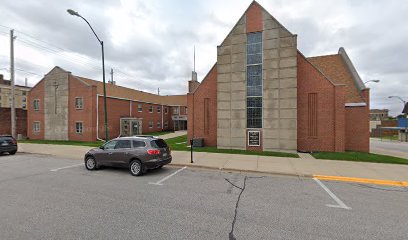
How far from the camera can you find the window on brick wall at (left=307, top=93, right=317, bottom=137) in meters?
15.2

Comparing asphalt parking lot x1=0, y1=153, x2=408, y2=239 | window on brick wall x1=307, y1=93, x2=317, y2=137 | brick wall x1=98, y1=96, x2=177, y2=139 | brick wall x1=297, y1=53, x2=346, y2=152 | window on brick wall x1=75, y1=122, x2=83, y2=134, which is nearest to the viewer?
asphalt parking lot x1=0, y1=153, x2=408, y2=239

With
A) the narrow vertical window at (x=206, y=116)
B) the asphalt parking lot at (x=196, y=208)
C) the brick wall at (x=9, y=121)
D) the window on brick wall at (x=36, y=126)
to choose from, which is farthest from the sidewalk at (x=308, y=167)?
the brick wall at (x=9, y=121)

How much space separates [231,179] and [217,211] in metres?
3.10

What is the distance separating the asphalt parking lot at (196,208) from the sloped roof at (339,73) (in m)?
11.9

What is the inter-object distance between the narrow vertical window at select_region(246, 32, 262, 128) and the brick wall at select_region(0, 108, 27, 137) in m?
31.9

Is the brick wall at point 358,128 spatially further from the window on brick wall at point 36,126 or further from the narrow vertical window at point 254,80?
the window on brick wall at point 36,126

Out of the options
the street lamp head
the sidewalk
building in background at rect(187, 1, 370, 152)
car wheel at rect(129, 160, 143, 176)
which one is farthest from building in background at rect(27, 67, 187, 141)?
the sidewalk

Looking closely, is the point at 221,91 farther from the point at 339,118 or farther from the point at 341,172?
the point at 341,172

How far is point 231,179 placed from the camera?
812cm

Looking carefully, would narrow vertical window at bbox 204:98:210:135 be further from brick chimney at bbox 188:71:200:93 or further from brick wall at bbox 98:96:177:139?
brick wall at bbox 98:96:177:139

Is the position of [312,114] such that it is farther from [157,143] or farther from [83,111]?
[83,111]

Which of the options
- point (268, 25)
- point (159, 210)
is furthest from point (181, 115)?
point (159, 210)

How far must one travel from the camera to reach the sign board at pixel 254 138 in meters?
15.7

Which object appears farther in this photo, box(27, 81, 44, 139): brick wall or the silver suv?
box(27, 81, 44, 139): brick wall
